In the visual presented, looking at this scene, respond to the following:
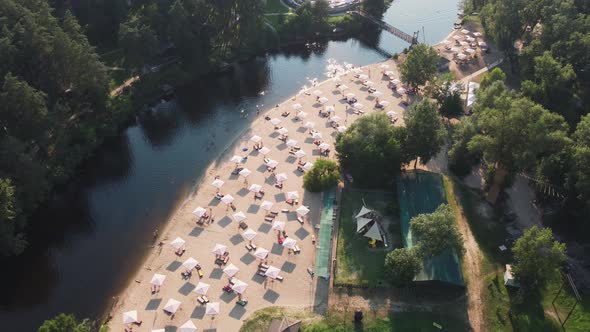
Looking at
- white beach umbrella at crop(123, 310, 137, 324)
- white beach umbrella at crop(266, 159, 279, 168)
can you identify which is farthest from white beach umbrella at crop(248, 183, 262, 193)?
white beach umbrella at crop(123, 310, 137, 324)

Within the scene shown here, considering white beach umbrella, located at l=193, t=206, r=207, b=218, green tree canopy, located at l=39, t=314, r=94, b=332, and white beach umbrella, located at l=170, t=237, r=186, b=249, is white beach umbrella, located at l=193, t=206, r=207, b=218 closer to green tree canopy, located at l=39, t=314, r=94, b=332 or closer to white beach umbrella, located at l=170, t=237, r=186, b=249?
white beach umbrella, located at l=170, t=237, r=186, b=249

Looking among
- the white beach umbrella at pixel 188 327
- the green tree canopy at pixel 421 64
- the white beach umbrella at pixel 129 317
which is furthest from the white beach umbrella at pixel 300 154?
the white beach umbrella at pixel 129 317

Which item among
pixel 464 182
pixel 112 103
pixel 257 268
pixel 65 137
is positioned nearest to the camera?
pixel 257 268

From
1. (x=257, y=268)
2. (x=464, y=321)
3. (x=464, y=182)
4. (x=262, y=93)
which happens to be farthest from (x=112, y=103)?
(x=464, y=321)

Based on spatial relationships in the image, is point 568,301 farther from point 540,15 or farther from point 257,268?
point 540,15

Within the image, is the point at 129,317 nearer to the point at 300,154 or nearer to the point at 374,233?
the point at 374,233

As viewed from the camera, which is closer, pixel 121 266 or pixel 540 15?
pixel 121 266
